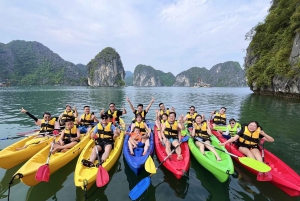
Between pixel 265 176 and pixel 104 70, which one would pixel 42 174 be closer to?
pixel 265 176

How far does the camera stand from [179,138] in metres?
6.34

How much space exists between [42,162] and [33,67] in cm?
15392

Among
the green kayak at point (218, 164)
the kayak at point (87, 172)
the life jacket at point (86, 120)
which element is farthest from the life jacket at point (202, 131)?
the life jacket at point (86, 120)

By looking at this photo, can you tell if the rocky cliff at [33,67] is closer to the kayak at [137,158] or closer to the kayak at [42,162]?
the kayak at [42,162]

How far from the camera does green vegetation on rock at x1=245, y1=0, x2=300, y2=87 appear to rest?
20.7 meters

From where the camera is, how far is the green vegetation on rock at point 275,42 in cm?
2072

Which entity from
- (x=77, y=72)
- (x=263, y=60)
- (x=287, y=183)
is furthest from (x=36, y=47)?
(x=287, y=183)

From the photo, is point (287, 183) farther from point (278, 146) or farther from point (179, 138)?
point (278, 146)

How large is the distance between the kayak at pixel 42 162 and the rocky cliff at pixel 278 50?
75.4ft

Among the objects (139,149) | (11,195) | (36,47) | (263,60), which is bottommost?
(11,195)

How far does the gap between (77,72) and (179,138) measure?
15589 centimetres

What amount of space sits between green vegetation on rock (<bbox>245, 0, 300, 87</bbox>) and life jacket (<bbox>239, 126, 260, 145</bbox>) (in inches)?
717

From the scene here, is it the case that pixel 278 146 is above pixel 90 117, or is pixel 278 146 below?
below

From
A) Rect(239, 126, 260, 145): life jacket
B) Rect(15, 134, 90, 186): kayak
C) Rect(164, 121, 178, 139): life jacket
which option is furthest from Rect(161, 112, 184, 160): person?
Rect(15, 134, 90, 186): kayak
